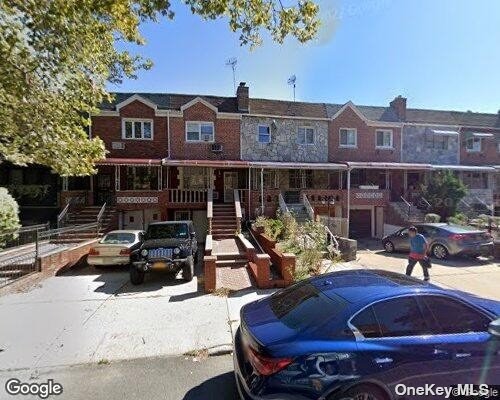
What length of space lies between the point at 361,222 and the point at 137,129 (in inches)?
622

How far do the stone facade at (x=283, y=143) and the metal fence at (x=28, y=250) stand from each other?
1102 cm

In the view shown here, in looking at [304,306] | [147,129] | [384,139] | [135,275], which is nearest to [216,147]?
[147,129]

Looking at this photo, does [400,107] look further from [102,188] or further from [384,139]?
[102,188]

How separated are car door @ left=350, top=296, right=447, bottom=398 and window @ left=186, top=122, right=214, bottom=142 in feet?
58.2

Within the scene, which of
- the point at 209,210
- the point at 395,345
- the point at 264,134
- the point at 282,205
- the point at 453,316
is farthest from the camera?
the point at 264,134

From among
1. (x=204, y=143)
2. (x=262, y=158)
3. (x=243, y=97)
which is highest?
(x=243, y=97)

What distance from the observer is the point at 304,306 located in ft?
12.1

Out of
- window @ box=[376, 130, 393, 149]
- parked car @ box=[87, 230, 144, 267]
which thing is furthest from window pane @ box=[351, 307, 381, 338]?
window @ box=[376, 130, 393, 149]

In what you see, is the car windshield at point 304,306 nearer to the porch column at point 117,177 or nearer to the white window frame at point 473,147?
the porch column at point 117,177

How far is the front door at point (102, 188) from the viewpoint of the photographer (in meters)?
19.0

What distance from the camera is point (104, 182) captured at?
774 inches

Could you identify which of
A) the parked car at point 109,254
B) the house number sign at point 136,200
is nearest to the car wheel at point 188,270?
the parked car at point 109,254

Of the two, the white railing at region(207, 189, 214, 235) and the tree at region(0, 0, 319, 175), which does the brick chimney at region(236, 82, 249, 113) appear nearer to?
the white railing at region(207, 189, 214, 235)

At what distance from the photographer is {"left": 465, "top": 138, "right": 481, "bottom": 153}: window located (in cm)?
2455
